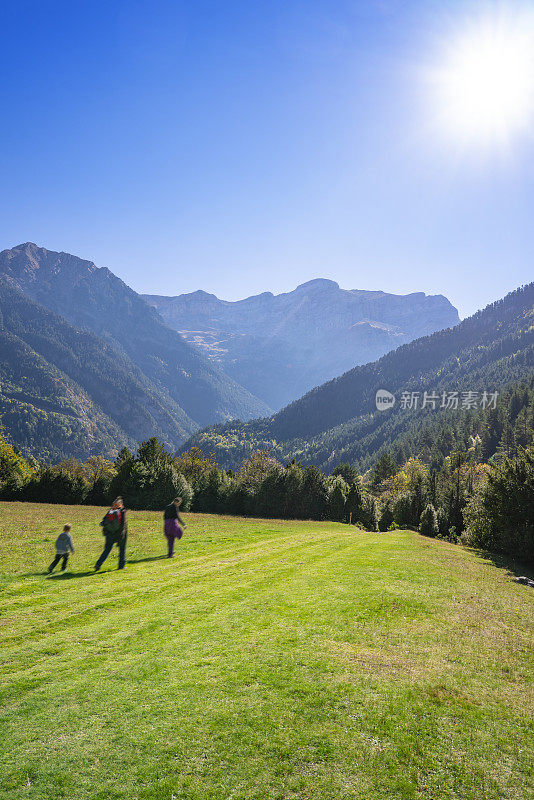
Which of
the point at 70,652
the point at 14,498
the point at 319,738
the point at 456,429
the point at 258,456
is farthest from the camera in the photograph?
the point at 456,429

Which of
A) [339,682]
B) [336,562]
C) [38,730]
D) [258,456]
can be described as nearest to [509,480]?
[336,562]

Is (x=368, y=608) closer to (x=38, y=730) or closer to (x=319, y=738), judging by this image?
(x=319, y=738)

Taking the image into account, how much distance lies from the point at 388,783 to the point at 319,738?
144cm

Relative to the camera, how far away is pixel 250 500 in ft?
208

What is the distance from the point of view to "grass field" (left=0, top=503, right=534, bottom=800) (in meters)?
6.70

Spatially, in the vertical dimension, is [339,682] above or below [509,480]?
below

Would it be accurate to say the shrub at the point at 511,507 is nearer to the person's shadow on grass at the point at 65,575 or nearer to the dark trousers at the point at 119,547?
the dark trousers at the point at 119,547

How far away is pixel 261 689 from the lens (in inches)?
357

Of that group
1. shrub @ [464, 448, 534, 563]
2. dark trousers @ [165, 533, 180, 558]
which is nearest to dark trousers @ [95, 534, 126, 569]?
dark trousers @ [165, 533, 180, 558]

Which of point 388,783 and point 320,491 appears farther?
point 320,491

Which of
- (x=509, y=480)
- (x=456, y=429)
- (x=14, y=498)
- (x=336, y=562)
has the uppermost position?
(x=456, y=429)

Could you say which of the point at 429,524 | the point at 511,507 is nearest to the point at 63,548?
the point at 511,507

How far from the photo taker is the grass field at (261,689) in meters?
6.70

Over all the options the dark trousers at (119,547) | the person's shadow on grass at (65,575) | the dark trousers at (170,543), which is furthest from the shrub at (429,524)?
the person's shadow on grass at (65,575)
